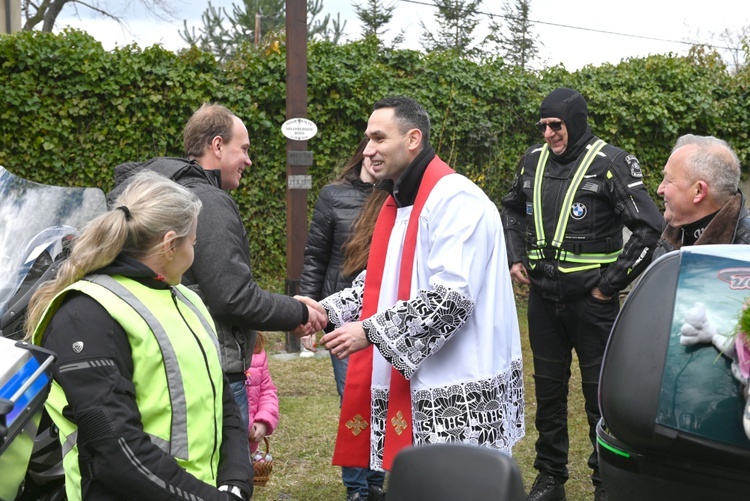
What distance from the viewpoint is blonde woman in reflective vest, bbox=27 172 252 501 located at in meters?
2.23

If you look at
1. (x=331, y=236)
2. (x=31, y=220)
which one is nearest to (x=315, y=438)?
(x=331, y=236)

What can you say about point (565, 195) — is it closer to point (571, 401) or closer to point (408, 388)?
point (408, 388)

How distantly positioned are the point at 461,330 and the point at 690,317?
3.89 ft

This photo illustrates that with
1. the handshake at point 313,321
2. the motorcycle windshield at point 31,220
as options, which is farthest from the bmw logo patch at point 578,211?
the motorcycle windshield at point 31,220

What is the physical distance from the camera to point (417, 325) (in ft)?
10.4

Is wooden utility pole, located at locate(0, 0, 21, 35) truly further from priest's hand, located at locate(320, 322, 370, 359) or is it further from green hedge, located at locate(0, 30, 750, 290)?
priest's hand, located at locate(320, 322, 370, 359)

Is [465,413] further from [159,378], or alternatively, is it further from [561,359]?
[561,359]

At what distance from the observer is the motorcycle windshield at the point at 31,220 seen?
3.07 m

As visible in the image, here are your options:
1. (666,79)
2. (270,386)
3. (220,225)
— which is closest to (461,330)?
(220,225)

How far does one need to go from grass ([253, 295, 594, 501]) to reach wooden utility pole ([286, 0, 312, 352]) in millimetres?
733

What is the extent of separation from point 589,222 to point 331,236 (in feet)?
4.81

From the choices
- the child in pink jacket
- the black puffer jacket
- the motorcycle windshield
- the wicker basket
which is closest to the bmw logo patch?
the black puffer jacket

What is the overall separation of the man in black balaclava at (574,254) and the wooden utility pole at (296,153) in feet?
12.1

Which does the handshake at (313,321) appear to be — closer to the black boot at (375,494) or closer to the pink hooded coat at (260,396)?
the pink hooded coat at (260,396)
